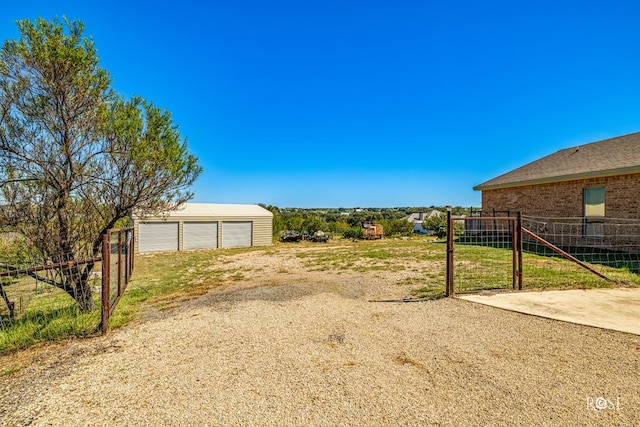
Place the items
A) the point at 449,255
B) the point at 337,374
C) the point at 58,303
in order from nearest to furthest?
the point at 337,374 → the point at 449,255 → the point at 58,303

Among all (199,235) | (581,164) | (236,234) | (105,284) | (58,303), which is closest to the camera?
(105,284)

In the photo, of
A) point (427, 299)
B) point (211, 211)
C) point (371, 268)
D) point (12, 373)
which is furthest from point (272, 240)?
point (12, 373)

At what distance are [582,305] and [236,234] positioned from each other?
→ 18.5m

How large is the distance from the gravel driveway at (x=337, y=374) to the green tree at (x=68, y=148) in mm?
2273

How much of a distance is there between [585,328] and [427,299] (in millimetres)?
2386

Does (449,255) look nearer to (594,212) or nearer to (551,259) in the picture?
(551,259)

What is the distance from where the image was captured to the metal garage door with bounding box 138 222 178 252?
1816cm

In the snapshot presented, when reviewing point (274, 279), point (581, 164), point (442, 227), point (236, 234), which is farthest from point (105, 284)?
point (442, 227)

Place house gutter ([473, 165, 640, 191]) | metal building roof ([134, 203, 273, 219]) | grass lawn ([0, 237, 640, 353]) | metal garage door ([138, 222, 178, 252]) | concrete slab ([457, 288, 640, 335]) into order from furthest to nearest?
metal building roof ([134, 203, 273, 219]) < metal garage door ([138, 222, 178, 252]) < house gutter ([473, 165, 640, 191]) < grass lawn ([0, 237, 640, 353]) < concrete slab ([457, 288, 640, 335])

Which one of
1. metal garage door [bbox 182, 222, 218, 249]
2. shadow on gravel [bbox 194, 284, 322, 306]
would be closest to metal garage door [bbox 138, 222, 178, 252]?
metal garage door [bbox 182, 222, 218, 249]

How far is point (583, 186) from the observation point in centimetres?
1373

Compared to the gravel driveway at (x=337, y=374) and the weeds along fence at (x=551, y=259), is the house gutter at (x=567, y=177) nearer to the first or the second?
the weeds along fence at (x=551, y=259)

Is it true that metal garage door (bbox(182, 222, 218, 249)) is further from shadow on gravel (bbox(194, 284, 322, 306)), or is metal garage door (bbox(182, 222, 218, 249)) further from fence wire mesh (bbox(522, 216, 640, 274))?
fence wire mesh (bbox(522, 216, 640, 274))

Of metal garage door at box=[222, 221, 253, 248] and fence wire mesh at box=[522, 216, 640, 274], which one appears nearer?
fence wire mesh at box=[522, 216, 640, 274]
